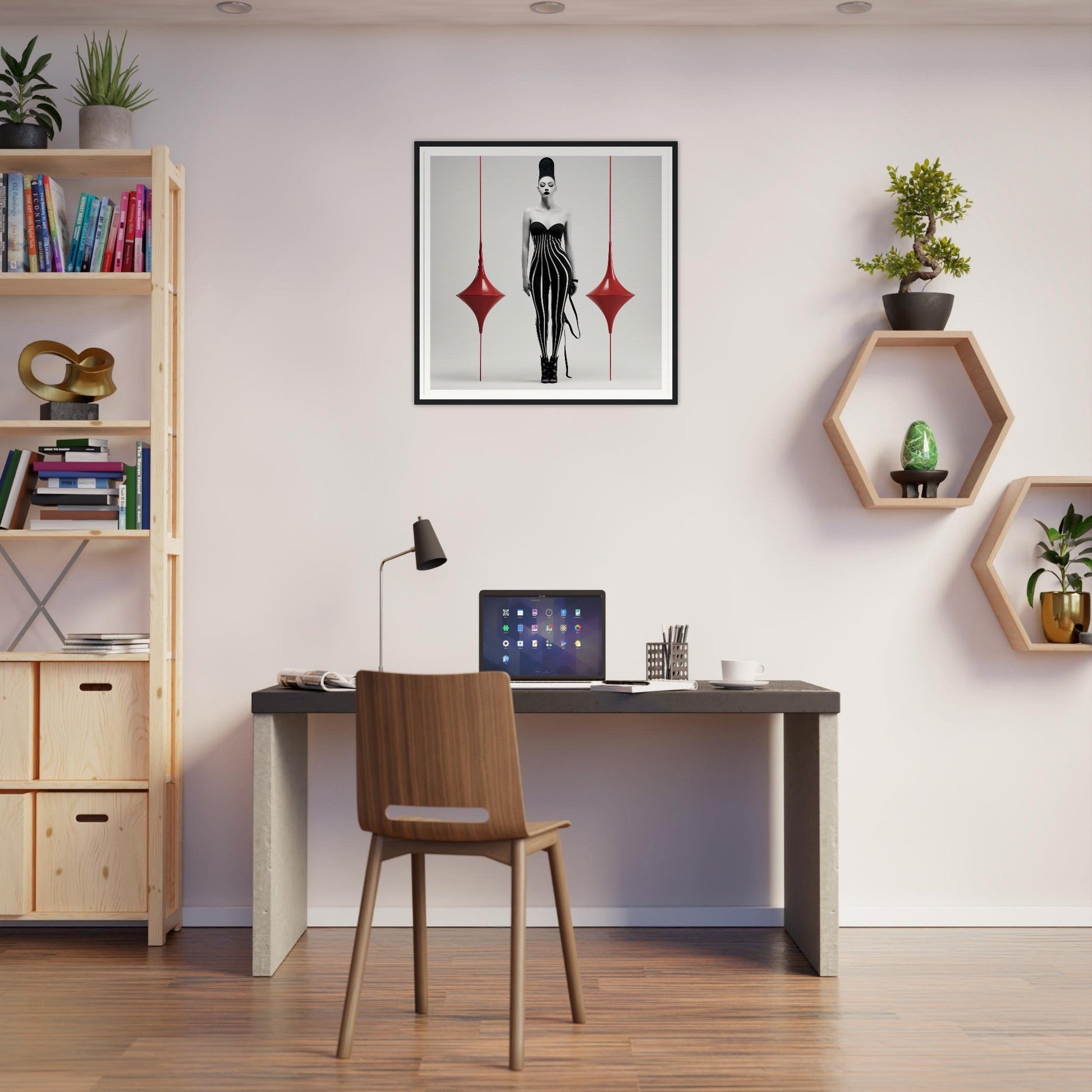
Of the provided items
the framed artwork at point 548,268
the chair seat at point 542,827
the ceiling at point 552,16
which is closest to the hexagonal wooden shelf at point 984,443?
the framed artwork at point 548,268

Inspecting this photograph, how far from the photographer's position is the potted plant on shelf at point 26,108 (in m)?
3.41

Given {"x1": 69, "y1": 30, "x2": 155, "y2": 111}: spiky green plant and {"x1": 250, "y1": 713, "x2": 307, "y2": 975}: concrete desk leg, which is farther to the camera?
{"x1": 69, "y1": 30, "x2": 155, "y2": 111}: spiky green plant

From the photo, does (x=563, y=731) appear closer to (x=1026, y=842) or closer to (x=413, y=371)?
(x=413, y=371)

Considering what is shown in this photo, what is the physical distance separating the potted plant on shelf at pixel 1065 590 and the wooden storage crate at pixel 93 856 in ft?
9.33

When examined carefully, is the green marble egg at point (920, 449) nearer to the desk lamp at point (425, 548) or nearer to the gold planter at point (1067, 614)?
the gold planter at point (1067, 614)

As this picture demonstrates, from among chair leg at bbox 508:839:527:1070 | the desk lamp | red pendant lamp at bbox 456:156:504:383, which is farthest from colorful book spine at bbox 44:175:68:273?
chair leg at bbox 508:839:527:1070

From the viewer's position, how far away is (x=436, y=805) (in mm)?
2428

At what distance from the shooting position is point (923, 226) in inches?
139

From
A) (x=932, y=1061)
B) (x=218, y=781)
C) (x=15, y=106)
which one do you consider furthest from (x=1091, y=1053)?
(x=15, y=106)

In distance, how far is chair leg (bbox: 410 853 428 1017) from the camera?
269 centimetres

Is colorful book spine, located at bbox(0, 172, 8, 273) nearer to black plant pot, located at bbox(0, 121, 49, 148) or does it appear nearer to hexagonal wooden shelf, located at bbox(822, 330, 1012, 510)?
black plant pot, located at bbox(0, 121, 49, 148)

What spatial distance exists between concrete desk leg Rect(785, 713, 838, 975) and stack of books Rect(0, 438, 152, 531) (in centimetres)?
207

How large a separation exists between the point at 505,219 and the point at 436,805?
80.4 inches

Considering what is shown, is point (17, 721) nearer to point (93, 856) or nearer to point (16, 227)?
point (93, 856)
